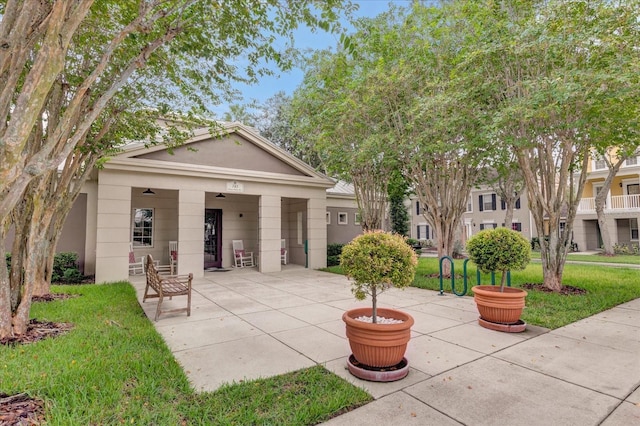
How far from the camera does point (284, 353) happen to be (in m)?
4.14

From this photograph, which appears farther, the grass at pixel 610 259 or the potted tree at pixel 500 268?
the grass at pixel 610 259

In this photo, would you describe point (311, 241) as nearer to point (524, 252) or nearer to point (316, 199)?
point (316, 199)

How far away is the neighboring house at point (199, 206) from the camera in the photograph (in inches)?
371

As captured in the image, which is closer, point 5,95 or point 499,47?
point 5,95

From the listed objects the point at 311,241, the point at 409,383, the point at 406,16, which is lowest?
the point at 409,383

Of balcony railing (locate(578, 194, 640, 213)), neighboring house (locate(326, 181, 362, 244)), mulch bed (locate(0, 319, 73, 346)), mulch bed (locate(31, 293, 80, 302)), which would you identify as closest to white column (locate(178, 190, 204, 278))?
mulch bed (locate(31, 293, 80, 302))

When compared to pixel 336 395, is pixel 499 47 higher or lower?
higher

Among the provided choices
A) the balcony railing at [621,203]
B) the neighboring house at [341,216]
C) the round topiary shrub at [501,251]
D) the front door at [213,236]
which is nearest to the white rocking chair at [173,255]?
the front door at [213,236]

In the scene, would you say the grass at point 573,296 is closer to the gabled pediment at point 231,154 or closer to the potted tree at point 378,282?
the potted tree at point 378,282

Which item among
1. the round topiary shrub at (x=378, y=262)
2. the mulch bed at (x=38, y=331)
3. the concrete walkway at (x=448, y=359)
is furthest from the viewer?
the mulch bed at (x=38, y=331)

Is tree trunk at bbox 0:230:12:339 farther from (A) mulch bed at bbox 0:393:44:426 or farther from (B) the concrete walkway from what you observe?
(A) mulch bed at bbox 0:393:44:426

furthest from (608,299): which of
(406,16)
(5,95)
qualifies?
(5,95)

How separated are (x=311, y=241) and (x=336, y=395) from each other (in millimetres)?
9972

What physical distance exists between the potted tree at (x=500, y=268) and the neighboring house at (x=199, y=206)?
6198mm
